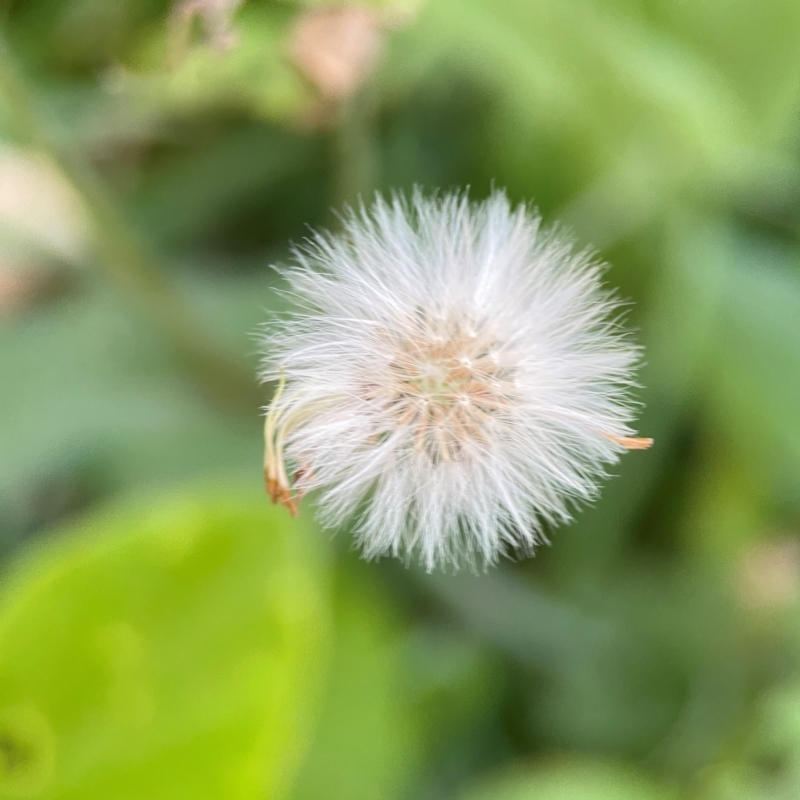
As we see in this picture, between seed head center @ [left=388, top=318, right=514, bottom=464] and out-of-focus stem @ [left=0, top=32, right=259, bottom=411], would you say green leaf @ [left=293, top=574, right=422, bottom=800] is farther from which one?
seed head center @ [left=388, top=318, right=514, bottom=464]

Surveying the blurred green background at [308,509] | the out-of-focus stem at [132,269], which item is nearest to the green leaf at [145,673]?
the blurred green background at [308,509]

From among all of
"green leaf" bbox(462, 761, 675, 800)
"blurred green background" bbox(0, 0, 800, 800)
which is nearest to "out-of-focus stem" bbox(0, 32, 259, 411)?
"blurred green background" bbox(0, 0, 800, 800)

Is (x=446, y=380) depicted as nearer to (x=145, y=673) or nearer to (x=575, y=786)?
(x=145, y=673)

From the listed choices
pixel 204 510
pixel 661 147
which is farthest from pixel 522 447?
pixel 661 147

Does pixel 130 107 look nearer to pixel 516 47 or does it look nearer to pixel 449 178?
pixel 449 178

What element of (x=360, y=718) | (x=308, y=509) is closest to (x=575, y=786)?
(x=360, y=718)

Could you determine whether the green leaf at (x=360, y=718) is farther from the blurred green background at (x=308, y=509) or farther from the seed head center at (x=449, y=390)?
the seed head center at (x=449, y=390)

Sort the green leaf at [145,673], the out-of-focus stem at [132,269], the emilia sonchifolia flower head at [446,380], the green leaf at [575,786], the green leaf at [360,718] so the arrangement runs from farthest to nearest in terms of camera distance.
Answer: the green leaf at [360,718] → the green leaf at [575,786] → the green leaf at [145,673] → the out-of-focus stem at [132,269] → the emilia sonchifolia flower head at [446,380]
